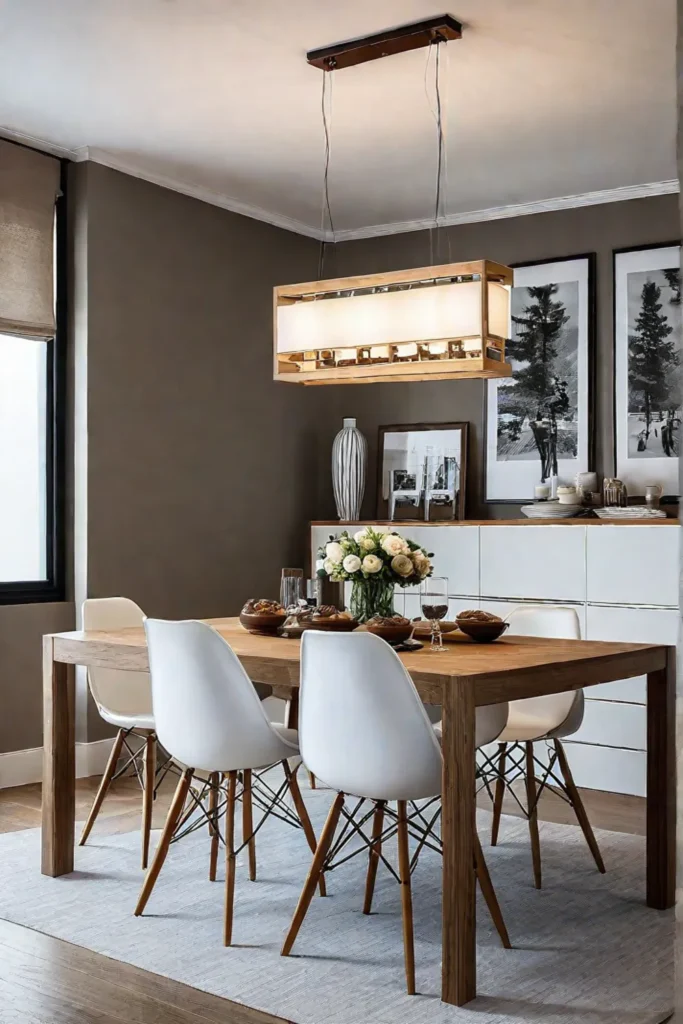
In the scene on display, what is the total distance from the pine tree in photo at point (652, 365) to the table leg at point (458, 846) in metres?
2.98

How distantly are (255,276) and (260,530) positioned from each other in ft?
4.48

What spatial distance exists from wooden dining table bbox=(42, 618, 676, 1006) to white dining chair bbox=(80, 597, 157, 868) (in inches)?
7.8

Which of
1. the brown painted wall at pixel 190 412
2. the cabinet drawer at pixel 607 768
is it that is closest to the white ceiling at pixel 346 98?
the brown painted wall at pixel 190 412

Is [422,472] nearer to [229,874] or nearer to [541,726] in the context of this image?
[541,726]

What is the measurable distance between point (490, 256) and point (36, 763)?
3400 millimetres

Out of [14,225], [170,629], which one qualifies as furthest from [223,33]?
[170,629]

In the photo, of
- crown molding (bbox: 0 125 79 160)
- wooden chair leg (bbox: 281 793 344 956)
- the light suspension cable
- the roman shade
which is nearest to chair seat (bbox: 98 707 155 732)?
wooden chair leg (bbox: 281 793 344 956)

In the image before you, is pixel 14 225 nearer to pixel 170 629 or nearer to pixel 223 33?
pixel 223 33

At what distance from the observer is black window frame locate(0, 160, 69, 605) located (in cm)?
515

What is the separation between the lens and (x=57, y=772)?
3.75 m

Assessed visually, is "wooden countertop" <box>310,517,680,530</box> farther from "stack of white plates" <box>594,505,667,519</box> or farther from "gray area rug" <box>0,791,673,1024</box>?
"gray area rug" <box>0,791,673,1024</box>

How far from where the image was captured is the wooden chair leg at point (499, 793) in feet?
12.9

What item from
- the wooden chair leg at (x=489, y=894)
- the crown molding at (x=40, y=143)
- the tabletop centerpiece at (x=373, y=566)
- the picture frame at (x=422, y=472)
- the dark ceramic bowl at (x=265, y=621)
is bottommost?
the wooden chair leg at (x=489, y=894)

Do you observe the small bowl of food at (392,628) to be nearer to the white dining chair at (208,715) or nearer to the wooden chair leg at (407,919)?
the white dining chair at (208,715)
